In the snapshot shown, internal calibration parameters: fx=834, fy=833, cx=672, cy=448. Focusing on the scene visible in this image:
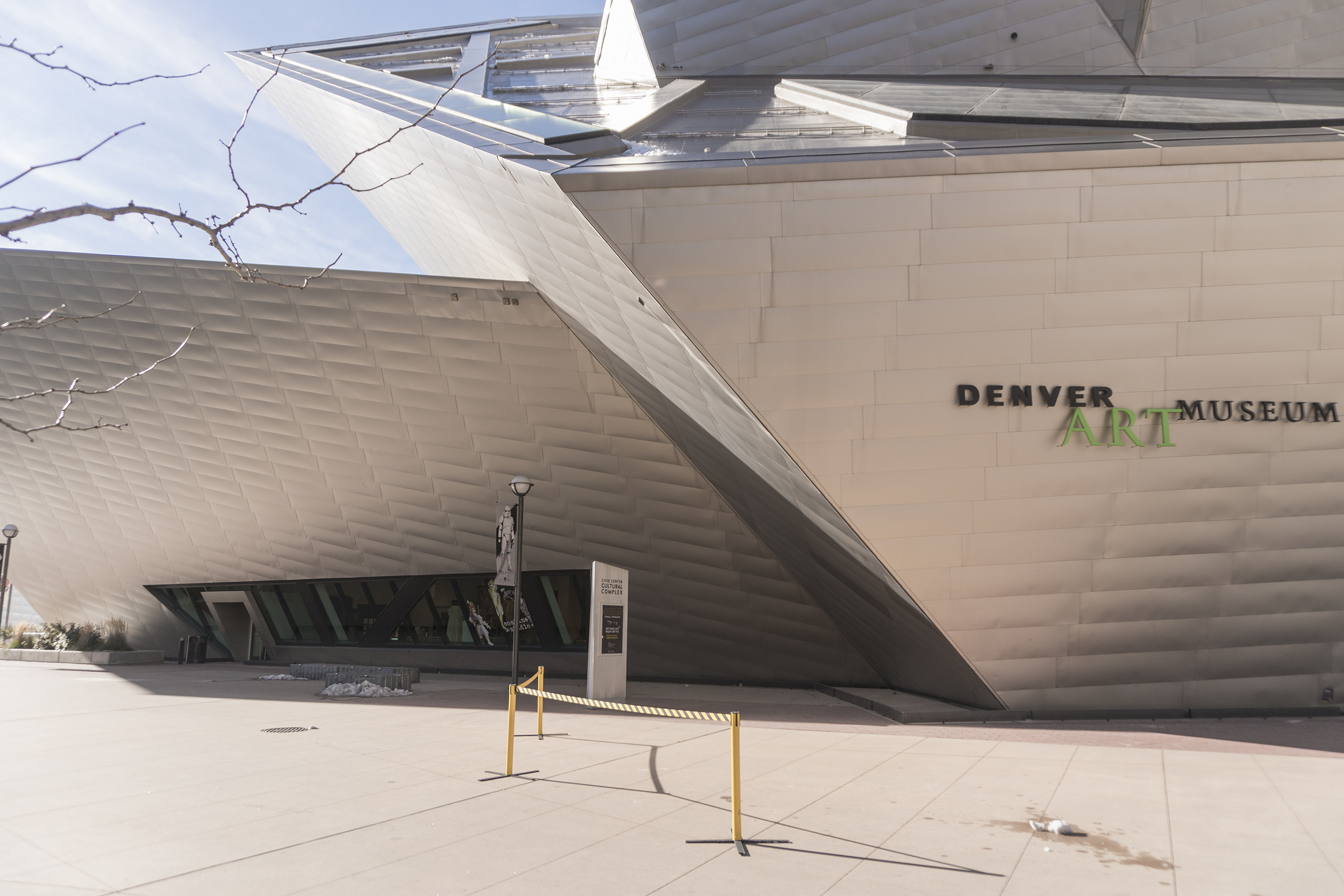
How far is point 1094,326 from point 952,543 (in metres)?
3.24

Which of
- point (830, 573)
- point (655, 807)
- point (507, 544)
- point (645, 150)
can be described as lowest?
point (655, 807)

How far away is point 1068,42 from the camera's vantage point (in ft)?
59.7

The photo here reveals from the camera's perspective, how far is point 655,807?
681 cm

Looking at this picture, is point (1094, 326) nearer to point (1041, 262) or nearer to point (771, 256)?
point (1041, 262)

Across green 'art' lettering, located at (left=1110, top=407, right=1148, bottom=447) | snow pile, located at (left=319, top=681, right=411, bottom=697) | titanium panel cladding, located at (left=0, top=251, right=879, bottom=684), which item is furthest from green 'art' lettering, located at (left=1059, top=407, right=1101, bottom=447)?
snow pile, located at (left=319, top=681, right=411, bottom=697)

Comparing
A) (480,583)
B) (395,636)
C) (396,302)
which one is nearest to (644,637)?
(480,583)

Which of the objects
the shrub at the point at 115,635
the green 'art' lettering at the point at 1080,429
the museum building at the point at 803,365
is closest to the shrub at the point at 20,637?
the shrub at the point at 115,635

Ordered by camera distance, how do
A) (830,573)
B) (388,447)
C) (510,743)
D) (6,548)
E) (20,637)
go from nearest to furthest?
(510,743)
(830,573)
(388,447)
(6,548)
(20,637)

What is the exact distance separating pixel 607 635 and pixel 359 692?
15.3 feet

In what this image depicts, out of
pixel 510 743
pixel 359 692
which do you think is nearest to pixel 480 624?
pixel 359 692

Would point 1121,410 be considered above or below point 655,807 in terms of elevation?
above

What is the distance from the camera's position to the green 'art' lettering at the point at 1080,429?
10555 mm

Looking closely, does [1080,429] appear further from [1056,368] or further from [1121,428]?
[1056,368]

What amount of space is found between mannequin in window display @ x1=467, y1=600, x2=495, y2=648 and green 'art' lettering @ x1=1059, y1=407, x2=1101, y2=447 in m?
15.6
